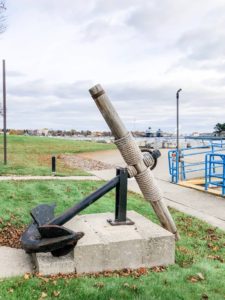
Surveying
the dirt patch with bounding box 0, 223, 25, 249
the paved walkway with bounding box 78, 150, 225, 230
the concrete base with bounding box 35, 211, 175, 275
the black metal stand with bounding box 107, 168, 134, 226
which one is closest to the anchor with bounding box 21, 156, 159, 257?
the black metal stand with bounding box 107, 168, 134, 226

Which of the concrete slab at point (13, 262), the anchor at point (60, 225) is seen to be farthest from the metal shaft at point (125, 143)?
the concrete slab at point (13, 262)

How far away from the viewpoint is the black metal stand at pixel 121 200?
516 centimetres

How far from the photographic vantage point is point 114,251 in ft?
15.6

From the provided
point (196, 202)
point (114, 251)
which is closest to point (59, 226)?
point (114, 251)

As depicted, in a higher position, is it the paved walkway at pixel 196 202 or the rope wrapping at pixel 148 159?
the rope wrapping at pixel 148 159

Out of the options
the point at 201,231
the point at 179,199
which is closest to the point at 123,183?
the point at 201,231

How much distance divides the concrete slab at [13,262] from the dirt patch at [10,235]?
7.6 inches

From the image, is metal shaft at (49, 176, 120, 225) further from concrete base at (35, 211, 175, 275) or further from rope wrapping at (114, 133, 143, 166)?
rope wrapping at (114, 133, 143, 166)

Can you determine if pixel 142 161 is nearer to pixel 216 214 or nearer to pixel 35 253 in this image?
pixel 35 253

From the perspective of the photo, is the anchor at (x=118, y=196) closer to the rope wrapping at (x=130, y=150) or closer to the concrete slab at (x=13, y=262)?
the rope wrapping at (x=130, y=150)

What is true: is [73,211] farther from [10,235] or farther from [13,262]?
[10,235]

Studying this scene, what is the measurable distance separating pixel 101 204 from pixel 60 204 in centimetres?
81

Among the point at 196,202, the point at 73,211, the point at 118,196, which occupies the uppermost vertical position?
the point at 118,196

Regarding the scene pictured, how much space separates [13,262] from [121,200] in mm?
1498
